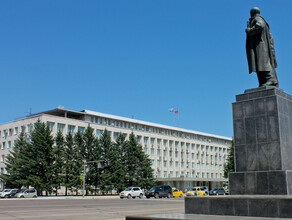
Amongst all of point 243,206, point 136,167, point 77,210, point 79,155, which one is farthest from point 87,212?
point 136,167

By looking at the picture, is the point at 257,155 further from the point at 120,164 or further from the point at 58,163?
the point at 120,164

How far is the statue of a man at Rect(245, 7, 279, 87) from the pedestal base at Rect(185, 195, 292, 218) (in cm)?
436

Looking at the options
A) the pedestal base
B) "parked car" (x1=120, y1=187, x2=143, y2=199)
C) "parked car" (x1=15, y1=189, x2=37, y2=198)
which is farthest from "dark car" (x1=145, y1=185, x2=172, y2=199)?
the pedestal base

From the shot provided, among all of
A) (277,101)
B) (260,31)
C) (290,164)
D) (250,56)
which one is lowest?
(290,164)

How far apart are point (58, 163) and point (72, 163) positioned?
95.1 inches

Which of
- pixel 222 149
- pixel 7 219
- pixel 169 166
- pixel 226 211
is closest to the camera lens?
pixel 226 211

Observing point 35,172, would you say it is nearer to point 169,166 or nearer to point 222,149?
point 169,166

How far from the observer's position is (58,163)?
5031 centimetres

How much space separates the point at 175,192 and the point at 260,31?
41717 mm

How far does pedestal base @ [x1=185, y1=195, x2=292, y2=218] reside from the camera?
8258 millimetres

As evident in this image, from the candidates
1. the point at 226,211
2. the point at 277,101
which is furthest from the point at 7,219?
the point at 277,101

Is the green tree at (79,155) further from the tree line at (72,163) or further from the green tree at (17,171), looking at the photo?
the green tree at (17,171)

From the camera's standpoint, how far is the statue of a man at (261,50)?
1150cm

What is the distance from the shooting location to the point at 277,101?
10.4 meters
